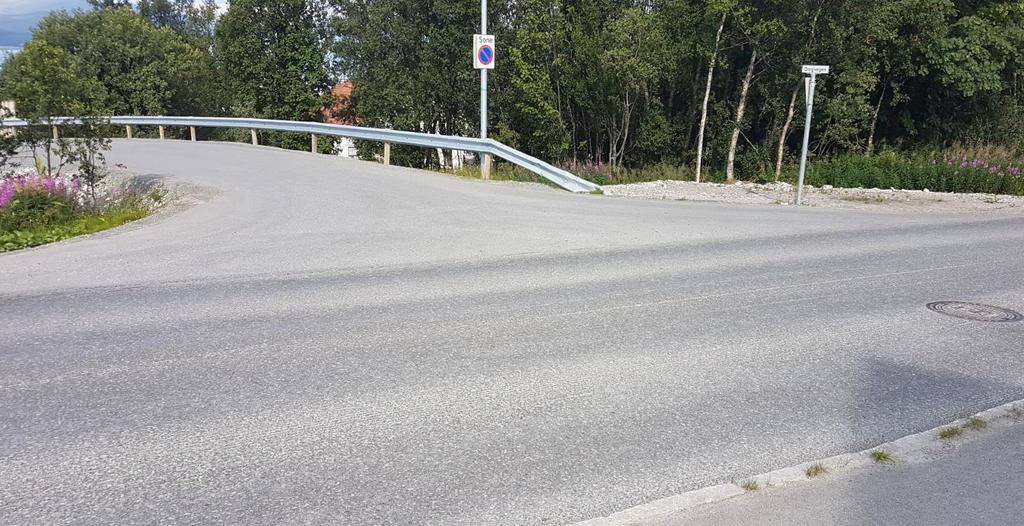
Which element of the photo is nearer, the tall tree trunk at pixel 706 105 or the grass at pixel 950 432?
the grass at pixel 950 432

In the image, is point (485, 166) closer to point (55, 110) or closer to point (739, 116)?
point (55, 110)

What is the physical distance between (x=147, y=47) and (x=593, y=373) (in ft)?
163

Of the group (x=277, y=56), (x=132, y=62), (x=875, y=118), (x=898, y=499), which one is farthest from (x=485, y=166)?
(x=132, y=62)

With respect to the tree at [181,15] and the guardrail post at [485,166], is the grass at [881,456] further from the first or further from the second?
the tree at [181,15]

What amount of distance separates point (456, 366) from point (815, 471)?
2.53 m

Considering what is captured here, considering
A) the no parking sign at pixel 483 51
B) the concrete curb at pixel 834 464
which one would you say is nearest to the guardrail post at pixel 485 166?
the no parking sign at pixel 483 51

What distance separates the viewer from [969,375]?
525 centimetres

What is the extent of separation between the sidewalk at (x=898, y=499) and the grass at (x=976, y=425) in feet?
1.06

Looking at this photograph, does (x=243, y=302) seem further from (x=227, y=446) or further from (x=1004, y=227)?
(x=1004, y=227)

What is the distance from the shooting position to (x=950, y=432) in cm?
420

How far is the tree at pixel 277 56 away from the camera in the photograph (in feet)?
121

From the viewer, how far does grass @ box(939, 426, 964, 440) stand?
13.6ft

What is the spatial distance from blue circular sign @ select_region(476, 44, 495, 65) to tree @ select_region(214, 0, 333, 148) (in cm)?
2146

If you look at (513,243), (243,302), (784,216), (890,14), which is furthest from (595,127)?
(243,302)
